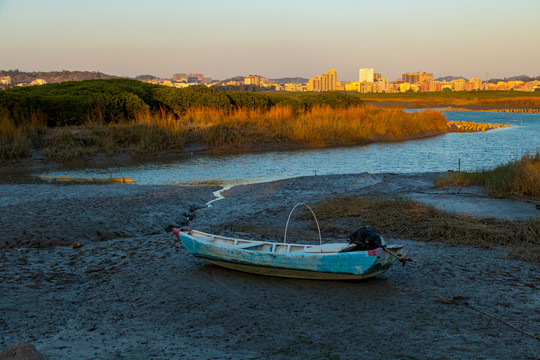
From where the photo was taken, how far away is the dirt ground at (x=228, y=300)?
4918 millimetres

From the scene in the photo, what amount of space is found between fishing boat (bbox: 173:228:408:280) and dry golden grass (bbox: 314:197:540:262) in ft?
7.62

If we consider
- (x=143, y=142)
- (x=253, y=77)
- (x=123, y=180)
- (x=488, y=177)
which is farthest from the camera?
(x=253, y=77)

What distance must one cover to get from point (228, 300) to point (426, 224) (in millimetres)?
4431

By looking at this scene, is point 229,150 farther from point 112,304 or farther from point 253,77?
point 253,77

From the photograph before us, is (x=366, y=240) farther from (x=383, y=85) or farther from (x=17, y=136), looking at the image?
(x=383, y=85)

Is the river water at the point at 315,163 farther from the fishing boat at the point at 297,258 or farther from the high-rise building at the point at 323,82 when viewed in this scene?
the high-rise building at the point at 323,82

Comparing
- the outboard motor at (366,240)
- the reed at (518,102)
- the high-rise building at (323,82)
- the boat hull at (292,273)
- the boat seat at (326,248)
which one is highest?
the high-rise building at (323,82)

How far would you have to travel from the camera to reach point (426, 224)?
29.8ft

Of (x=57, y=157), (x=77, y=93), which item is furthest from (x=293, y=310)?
(x=77, y=93)

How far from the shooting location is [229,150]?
24328 millimetres

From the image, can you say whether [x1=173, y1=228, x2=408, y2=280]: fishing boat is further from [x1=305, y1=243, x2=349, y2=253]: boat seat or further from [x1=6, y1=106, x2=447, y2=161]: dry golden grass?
[x1=6, y1=106, x2=447, y2=161]: dry golden grass

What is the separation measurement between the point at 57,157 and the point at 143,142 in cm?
364

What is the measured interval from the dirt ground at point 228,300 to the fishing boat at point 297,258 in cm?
15

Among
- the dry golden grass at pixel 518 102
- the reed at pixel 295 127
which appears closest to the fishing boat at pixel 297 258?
the reed at pixel 295 127
